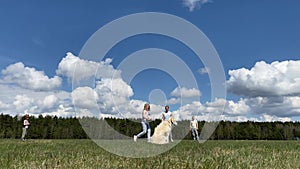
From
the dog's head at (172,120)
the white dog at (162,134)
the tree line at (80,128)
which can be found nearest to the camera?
the white dog at (162,134)

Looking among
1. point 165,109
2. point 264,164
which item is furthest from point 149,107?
point 264,164

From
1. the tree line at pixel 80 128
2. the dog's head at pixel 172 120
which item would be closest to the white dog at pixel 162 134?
the dog's head at pixel 172 120

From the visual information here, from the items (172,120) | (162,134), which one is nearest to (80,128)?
(172,120)

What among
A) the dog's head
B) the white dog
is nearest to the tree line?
the dog's head

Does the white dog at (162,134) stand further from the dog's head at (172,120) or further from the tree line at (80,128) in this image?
the tree line at (80,128)

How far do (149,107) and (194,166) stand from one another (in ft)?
40.3

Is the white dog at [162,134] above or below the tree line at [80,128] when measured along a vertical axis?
below

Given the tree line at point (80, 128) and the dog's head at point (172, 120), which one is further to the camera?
the tree line at point (80, 128)

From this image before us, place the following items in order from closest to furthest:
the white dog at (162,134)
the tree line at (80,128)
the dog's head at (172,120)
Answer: the white dog at (162,134), the dog's head at (172,120), the tree line at (80,128)

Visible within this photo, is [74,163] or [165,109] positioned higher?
[165,109]

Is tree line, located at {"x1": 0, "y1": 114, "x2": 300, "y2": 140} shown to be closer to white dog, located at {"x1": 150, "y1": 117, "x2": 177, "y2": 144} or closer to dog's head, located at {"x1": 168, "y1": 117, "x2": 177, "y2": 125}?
dog's head, located at {"x1": 168, "y1": 117, "x2": 177, "y2": 125}

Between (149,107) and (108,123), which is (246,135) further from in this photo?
(149,107)

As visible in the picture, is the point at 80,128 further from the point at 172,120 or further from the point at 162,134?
the point at 162,134

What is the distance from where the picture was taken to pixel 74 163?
6.71 m
